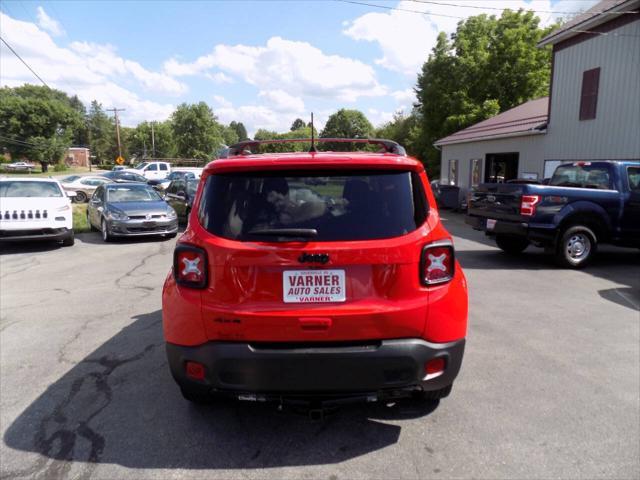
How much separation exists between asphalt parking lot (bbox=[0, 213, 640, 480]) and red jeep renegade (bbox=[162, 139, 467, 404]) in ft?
1.45

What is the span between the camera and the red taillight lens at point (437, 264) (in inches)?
104

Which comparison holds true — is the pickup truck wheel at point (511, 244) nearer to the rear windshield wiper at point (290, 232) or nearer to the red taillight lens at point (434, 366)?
the red taillight lens at point (434, 366)

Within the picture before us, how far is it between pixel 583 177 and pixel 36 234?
448 inches

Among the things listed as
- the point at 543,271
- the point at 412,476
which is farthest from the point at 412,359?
the point at 543,271

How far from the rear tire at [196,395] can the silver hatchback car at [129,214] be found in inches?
365

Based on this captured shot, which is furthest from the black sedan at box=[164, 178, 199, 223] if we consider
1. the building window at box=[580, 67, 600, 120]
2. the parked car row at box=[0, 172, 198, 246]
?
the building window at box=[580, 67, 600, 120]

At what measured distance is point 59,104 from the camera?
256ft

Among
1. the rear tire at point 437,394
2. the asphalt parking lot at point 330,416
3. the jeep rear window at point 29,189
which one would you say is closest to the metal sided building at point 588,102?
the asphalt parking lot at point 330,416

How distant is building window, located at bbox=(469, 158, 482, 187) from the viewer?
22.0m

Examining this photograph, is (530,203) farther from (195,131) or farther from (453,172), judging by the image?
(195,131)

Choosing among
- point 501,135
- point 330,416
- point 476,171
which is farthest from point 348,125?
point 330,416

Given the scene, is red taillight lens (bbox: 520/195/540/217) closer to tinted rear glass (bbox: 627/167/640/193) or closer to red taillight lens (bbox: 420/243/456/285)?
tinted rear glass (bbox: 627/167/640/193)

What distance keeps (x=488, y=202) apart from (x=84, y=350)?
748 centimetres

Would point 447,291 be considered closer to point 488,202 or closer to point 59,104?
point 488,202
